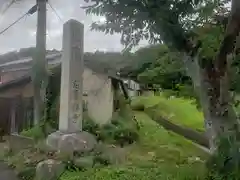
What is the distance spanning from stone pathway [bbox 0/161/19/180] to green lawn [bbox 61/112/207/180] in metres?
2.15

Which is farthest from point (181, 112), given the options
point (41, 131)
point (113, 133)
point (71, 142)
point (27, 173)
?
point (27, 173)

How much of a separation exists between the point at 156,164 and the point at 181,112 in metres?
9.97

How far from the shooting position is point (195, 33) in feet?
26.9

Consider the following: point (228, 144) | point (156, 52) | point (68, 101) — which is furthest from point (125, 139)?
point (156, 52)

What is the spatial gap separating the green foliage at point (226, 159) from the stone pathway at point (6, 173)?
549 centimetres

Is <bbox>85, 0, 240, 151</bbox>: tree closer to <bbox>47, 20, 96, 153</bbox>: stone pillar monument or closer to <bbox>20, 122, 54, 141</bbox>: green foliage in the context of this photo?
<bbox>47, 20, 96, 153</bbox>: stone pillar monument

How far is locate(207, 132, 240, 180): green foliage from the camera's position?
270 inches

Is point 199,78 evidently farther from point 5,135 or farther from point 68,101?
point 5,135

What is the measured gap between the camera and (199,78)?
8.01m

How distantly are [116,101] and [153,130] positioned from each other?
234 centimetres

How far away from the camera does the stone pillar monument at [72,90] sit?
9.89 m

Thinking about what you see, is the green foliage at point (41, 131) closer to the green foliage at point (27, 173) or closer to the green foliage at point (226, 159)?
the green foliage at point (27, 173)

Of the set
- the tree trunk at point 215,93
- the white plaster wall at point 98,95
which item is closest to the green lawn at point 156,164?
the tree trunk at point 215,93

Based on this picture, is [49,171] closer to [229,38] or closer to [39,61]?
[229,38]
